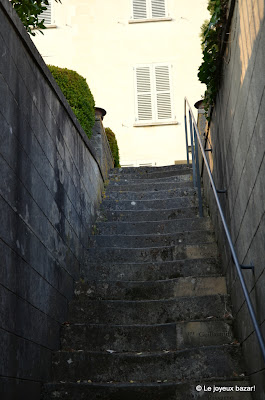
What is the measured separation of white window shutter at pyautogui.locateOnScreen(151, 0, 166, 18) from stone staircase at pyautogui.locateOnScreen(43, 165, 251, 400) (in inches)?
248

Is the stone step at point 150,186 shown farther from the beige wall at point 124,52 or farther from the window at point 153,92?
the window at point 153,92

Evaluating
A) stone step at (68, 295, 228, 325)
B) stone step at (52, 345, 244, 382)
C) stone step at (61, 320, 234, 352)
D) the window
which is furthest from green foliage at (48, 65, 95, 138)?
the window

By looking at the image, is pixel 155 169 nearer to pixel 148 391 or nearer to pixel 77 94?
pixel 77 94

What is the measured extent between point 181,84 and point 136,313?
23.7 feet

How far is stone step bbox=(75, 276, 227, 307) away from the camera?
458cm

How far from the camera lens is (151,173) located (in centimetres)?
757

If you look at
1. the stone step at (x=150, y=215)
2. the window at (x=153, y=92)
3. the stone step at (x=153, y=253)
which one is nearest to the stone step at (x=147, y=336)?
the stone step at (x=153, y=253)

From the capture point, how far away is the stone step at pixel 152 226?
575 centimetres

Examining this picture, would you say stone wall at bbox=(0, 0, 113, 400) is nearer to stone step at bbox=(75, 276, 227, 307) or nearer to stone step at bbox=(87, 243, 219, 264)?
stone step at bbox=(75, 276, 227, 307)

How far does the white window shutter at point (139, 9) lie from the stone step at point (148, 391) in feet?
29.5

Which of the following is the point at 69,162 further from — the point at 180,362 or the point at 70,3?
the point at 70,3

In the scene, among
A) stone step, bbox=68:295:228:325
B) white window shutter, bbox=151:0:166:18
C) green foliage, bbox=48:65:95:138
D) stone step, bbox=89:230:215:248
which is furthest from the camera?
white window shutter, bbox=151:0:166:18

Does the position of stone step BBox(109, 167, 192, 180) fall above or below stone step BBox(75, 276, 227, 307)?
above

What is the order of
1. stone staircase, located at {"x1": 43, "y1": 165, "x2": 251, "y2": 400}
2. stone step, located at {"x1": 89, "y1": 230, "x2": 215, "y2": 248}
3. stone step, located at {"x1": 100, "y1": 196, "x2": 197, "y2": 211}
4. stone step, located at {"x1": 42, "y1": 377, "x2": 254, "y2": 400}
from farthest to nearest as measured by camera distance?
stone step, located at {"x1": 100, "y1": 196, "x2": 197, "y2": 211}, stone step, located at {"x1": 89, "y1": 230, "x2": 215, "y2": 248}, stone staircase, located at {"x1": 43, "y1": 165, "x2": 251, "y2": 400}, stone step, located at {"x1": 42, "y1": 377, "x2": 254, "y2": 400}
